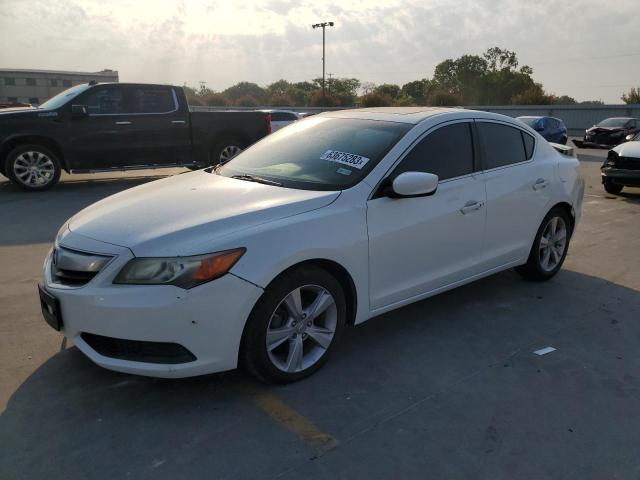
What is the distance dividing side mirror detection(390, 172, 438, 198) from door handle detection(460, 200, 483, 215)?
0.58 metres

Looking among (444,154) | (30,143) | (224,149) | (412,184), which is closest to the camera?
(412,184)

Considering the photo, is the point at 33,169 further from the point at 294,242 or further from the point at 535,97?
the point at 535,97

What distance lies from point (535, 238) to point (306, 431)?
3.08 meters

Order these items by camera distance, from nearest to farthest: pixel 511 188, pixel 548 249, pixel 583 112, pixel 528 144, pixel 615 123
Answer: pixel 511 188 → pixel 528 144 → pixel 548 249 → pixel 615 123 → pixel 583 112

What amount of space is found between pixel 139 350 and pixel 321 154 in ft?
6.03

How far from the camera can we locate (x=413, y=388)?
334cm

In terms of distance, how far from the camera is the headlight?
289cm

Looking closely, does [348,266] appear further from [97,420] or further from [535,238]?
[535,238]

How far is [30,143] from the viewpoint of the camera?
9.59 metres

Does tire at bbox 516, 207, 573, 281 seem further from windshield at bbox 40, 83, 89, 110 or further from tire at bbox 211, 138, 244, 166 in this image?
windshield at bbox 40, 83, 89, 110

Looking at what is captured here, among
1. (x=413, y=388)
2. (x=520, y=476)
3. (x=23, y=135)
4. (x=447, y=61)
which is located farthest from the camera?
(x=447, y=61)

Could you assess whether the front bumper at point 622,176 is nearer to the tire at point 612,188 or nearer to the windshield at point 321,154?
the tire at point 612,188

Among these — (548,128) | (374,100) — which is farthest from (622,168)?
(374,100)

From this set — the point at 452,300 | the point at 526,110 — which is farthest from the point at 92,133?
the point at 526,110
